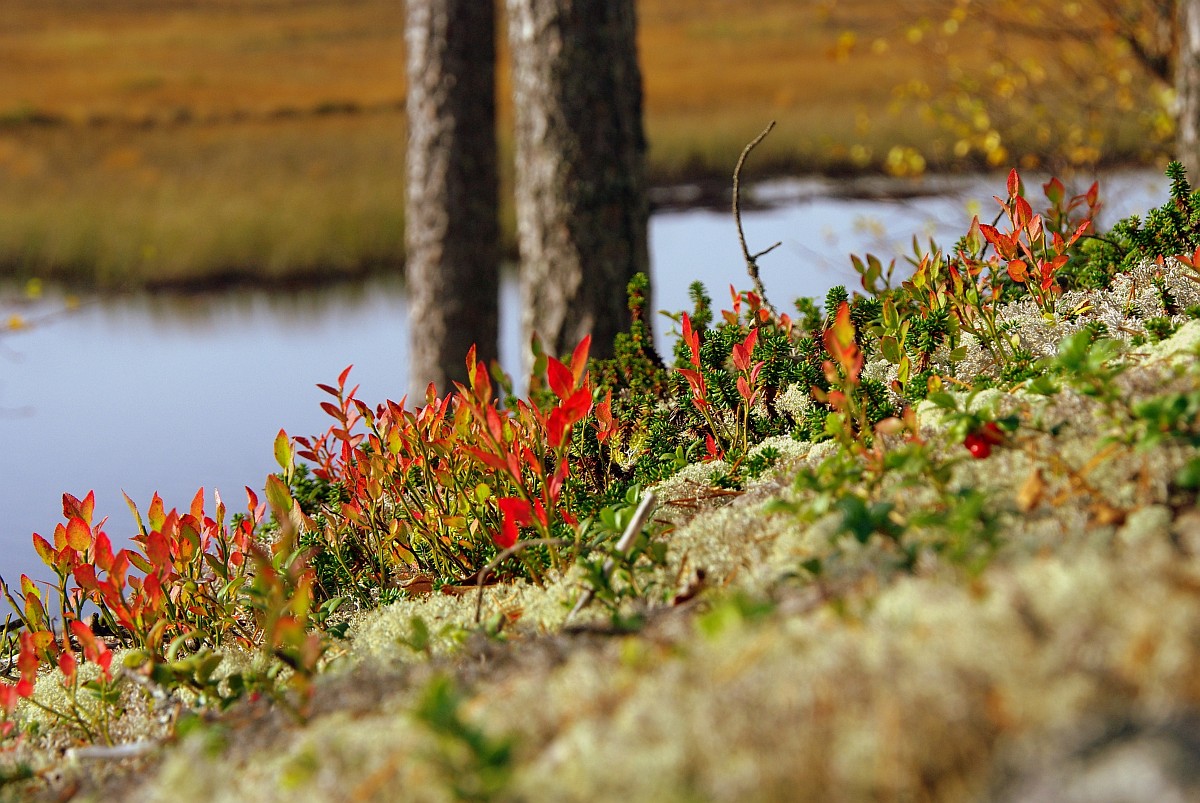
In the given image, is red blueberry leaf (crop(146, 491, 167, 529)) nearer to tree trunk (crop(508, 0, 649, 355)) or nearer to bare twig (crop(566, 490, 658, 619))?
bare twig (crop(566, 490, 658, 619))

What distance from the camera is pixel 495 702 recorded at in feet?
4.35

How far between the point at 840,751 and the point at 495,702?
490mm

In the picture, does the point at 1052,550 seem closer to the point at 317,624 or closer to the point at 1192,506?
the point at 1192,506

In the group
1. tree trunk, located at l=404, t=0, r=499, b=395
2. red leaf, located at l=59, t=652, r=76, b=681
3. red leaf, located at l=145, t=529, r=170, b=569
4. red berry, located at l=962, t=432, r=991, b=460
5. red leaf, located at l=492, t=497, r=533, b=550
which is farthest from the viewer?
tree trunk, located at l=404, t=0, r=499, b=395

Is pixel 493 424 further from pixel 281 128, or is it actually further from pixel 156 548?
pixel 281 128

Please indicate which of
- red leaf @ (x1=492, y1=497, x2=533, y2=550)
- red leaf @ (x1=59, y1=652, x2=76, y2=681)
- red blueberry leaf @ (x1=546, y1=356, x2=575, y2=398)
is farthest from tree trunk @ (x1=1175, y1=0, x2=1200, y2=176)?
red leaf @ (x1=59, y1=652, x2=76, y2=681)

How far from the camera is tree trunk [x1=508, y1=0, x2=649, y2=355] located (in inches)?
183

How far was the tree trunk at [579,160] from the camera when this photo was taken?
4.64 m

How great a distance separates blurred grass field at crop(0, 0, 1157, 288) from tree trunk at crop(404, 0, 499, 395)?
8.22 ft

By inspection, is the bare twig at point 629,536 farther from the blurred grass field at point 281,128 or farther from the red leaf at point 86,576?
the blurred grass field at point 281,128

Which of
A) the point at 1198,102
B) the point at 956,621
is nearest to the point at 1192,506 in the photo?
the point at 956,621

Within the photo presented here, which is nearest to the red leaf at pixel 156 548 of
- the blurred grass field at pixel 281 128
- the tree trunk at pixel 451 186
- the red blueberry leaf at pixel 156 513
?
the red blueberry leaf at pixel 156 513

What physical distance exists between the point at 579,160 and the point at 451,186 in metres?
1.47

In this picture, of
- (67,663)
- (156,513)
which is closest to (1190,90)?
(156,513)
